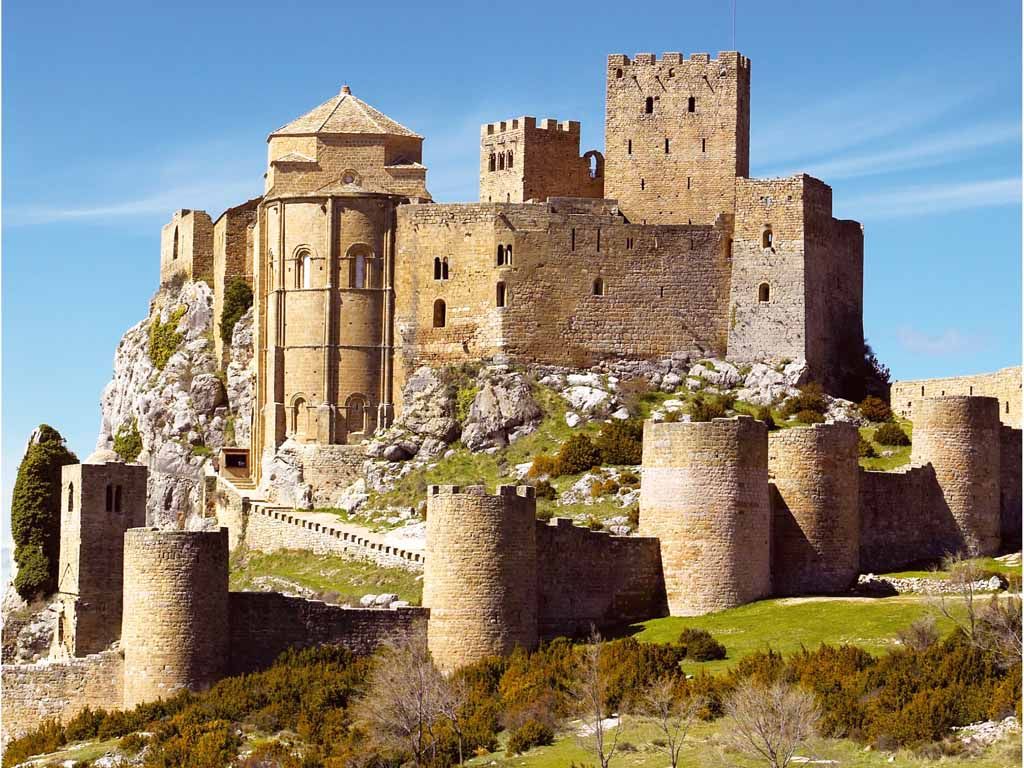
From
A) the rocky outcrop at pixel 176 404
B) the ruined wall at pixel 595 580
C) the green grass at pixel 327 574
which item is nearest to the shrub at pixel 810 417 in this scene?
the green grass at pixel 327 574

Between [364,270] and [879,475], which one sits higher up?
[364,270]

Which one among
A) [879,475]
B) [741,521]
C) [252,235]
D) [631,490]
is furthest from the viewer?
[252,235]

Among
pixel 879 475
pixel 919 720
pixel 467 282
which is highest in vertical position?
pixel 467 282

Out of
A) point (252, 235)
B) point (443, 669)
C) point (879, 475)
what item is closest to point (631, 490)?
point (879, 475)

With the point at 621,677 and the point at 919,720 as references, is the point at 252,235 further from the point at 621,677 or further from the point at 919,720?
the point at 919,720

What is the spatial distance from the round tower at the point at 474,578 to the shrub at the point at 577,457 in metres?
17.9

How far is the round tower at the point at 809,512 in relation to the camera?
190 feet

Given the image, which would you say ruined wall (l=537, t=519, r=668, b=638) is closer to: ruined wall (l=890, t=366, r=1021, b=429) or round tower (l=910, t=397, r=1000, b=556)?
round tower (l=910, t=397, r=1000, b=556)

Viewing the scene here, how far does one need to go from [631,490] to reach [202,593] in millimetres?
19140

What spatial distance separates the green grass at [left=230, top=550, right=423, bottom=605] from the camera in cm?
6444

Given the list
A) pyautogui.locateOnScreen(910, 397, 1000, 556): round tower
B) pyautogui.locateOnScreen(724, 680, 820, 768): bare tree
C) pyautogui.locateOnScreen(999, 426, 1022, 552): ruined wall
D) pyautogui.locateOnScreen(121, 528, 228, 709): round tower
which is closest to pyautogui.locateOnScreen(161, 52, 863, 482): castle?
pyautogui.locateOnScreen(999, 426, 1022, 552): ruined wall

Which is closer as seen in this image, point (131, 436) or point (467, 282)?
point (467, 282)

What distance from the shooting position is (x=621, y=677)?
168 feet

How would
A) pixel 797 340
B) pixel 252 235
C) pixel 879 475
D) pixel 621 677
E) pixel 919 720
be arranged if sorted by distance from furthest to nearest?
pixel 252 235, pixel 797 340, pixel 879 475, pixel 621 677, pixel 919 720
